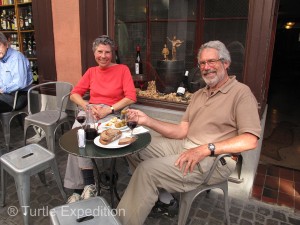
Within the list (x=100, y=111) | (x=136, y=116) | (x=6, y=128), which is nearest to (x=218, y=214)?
(x=136, y=116)

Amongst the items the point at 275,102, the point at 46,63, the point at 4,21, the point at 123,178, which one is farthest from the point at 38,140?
the point at 275,102

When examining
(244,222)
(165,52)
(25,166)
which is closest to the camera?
(25,166)

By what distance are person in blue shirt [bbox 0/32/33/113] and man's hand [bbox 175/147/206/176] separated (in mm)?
2537

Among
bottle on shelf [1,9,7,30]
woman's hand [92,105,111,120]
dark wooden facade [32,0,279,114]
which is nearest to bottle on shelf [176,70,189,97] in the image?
dark wooden facade [32,0,279,114]

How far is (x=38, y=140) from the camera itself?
144 inches

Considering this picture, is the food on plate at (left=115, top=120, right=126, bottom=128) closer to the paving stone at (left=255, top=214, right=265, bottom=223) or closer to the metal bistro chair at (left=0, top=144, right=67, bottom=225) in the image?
the metal bistro chair at (left=0, top=144, right=67, bottom=225)

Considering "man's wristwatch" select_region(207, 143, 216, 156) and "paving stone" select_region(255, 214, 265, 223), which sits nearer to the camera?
"man's wristwatch" select_region(207, 143, 216, 156)

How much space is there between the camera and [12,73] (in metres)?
3.36

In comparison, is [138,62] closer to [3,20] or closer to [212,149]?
[212,149]

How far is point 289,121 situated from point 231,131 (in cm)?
390

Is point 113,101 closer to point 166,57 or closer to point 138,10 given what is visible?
point 166,57

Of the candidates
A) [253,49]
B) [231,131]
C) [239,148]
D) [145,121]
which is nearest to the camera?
[239,148]

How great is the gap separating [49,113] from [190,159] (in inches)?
85.3

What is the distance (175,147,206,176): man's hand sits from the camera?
1.70m
